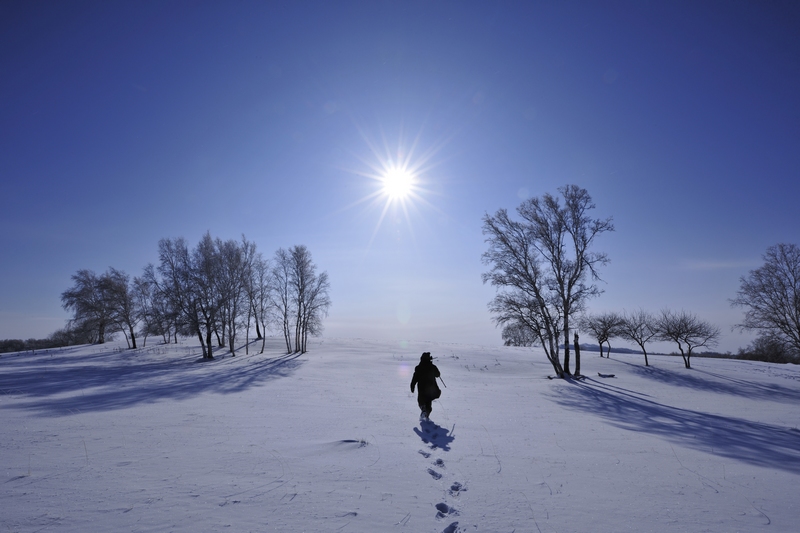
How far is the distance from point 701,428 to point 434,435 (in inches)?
328

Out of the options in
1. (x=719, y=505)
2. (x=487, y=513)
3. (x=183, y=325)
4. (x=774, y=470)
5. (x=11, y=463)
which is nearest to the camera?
(x=487, y=513)

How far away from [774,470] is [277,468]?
8844mm

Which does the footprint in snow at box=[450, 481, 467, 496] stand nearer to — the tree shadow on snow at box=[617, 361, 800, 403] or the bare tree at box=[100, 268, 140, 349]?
the tree shadow on snow at box=[617, 361, 800, 403]


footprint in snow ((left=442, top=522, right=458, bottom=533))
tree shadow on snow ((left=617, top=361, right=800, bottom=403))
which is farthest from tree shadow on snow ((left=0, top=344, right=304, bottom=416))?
tree shadow on snow ((left=617, top=361, right=800, bottom=403))

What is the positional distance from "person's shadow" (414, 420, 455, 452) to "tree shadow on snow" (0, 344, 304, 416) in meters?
9.86

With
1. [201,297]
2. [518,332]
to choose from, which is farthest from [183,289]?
[518,332]

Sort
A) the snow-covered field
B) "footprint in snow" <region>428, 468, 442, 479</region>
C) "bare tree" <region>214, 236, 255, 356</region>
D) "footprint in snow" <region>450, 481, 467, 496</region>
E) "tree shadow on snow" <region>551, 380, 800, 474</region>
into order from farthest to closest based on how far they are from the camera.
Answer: "bare tree" <region>214, 236, 255, 356</region>, "tree shadow on snow" <region>551, 380, 800, 474</region>, "footprint in snow" <region>428, 468, 442, 479</region>, "footprint in snow" <region>450, 481, 467, 496</region>, the snow-covered field

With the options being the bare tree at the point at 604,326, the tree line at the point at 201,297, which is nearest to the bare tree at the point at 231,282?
the tree line at the point at 201,297

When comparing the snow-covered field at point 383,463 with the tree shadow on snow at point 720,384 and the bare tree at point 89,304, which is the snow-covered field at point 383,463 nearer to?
the tree shadow on snow at point 720,384

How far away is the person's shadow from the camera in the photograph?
7430 millimetres

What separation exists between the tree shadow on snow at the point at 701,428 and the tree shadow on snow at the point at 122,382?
50.4ft

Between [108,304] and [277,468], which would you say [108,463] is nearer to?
[277,468]

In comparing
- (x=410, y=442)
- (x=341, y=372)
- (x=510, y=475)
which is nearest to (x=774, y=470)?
(x=510, y=475)

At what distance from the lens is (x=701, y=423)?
10.9 metres
